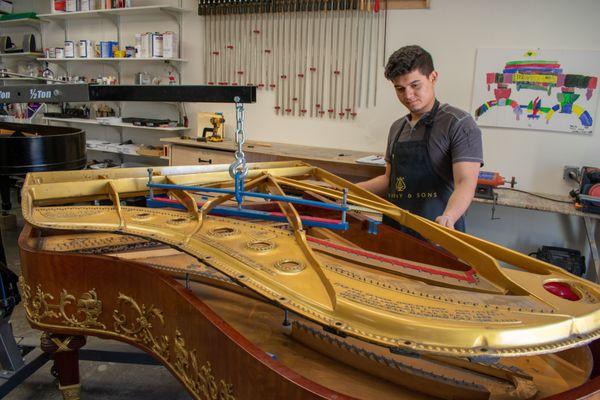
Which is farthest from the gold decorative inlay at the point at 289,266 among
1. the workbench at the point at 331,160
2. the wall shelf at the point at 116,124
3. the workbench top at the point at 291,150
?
the wall shelf at the point at 116,124

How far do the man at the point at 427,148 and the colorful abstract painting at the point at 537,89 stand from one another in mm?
1780

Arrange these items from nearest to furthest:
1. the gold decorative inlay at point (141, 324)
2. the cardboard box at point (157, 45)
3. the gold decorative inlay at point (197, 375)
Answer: the gold decorative inlay at point (197, 375)
the gold decorative inlay at point (141, 324)
the cardboard box at point (157, 45)

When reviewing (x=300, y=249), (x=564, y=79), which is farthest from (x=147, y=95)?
(x=564, y=79)

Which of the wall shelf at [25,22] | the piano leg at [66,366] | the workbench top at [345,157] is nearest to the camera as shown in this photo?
the piano leg at [66,366]

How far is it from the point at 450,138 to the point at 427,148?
0.41 ft

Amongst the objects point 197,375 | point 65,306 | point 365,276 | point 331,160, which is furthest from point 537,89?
point 65,306

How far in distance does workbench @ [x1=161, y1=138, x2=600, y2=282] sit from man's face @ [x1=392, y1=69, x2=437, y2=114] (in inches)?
52.9

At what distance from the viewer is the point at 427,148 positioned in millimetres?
2285

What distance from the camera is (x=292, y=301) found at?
107 cm

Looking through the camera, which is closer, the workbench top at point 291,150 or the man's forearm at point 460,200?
the man's forearm at point 460,200

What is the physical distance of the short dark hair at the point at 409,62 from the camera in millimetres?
2098

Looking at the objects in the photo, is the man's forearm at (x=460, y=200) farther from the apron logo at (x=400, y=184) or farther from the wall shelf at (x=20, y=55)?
the wall shelf at (x=20, y=55)

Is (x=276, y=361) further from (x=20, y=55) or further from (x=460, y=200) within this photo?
(x=20, y=55)

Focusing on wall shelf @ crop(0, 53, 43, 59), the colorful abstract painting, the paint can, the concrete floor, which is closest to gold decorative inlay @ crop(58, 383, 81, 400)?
the concrete floor
